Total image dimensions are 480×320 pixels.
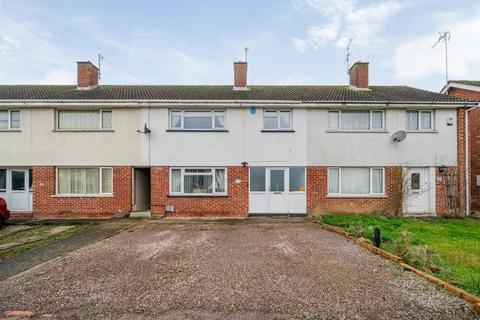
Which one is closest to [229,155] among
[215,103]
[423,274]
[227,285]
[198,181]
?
[198,181]

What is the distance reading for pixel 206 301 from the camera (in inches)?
147

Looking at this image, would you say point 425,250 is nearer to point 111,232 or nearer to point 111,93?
point 111,232

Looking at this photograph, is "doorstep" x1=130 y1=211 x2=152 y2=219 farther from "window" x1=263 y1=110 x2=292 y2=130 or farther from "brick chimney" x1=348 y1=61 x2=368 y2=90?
"brick chimney" x1=348 y1=61 x2=368 y2=90

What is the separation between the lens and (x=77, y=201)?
11078mm

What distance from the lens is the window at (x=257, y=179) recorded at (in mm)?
11180

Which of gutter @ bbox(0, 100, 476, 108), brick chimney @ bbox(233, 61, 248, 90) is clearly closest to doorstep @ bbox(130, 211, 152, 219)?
gutter @ bbox(0, 100, 476, 108)

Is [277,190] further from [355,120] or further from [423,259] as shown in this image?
[423,259]

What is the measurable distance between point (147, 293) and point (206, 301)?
1.03 m

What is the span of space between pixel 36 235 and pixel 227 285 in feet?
24.9

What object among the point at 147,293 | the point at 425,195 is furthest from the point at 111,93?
the point at 425,195

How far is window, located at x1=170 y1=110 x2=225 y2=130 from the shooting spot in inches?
445

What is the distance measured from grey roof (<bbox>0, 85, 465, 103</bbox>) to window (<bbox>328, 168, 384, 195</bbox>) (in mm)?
3195

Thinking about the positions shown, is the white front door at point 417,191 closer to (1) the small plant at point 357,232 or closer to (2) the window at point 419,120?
(2) the window at point 419,120

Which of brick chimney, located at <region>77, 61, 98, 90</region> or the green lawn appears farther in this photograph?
brick chimney, located at <region>77, 61, 98, 90</region>
